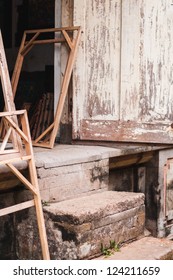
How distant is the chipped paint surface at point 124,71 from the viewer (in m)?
5.12

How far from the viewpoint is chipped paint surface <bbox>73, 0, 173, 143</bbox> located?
5.12 metres

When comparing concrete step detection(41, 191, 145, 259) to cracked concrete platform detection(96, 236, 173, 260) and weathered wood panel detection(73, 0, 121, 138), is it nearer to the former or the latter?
cracked concrete platform detection(96, 236, 173, 260)

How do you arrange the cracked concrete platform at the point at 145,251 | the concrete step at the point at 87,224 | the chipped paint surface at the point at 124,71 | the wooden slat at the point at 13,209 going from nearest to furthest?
the wooden slat at the point at 13,209 < the concrete step at the point at 87,224 < the cracked concrete platform at the point at 145,251 < the chipped paint surface at the point at 124,71

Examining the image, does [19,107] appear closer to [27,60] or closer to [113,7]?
[27,60]

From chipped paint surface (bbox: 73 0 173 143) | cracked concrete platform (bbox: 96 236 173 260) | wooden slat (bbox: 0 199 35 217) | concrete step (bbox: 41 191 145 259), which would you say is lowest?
cracked concrete platform (bbox: 96 236 173 260)

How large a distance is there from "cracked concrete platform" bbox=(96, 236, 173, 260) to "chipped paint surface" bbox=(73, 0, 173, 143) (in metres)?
1.06

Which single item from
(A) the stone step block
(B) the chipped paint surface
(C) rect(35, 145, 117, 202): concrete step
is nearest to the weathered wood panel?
Answer: (B) the chipped paint surface

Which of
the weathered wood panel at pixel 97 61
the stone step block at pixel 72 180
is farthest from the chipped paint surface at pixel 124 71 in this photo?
the stone step block at pixel 72 180

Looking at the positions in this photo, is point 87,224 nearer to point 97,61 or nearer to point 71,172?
point 71,172

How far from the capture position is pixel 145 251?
4.39m

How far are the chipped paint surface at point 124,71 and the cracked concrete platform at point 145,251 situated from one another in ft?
3.49

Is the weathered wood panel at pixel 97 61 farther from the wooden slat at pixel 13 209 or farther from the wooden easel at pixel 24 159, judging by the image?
the wooden slat at pixel 13 209

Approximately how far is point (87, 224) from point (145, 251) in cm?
67

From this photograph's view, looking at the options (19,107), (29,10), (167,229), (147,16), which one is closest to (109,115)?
(147,16)
